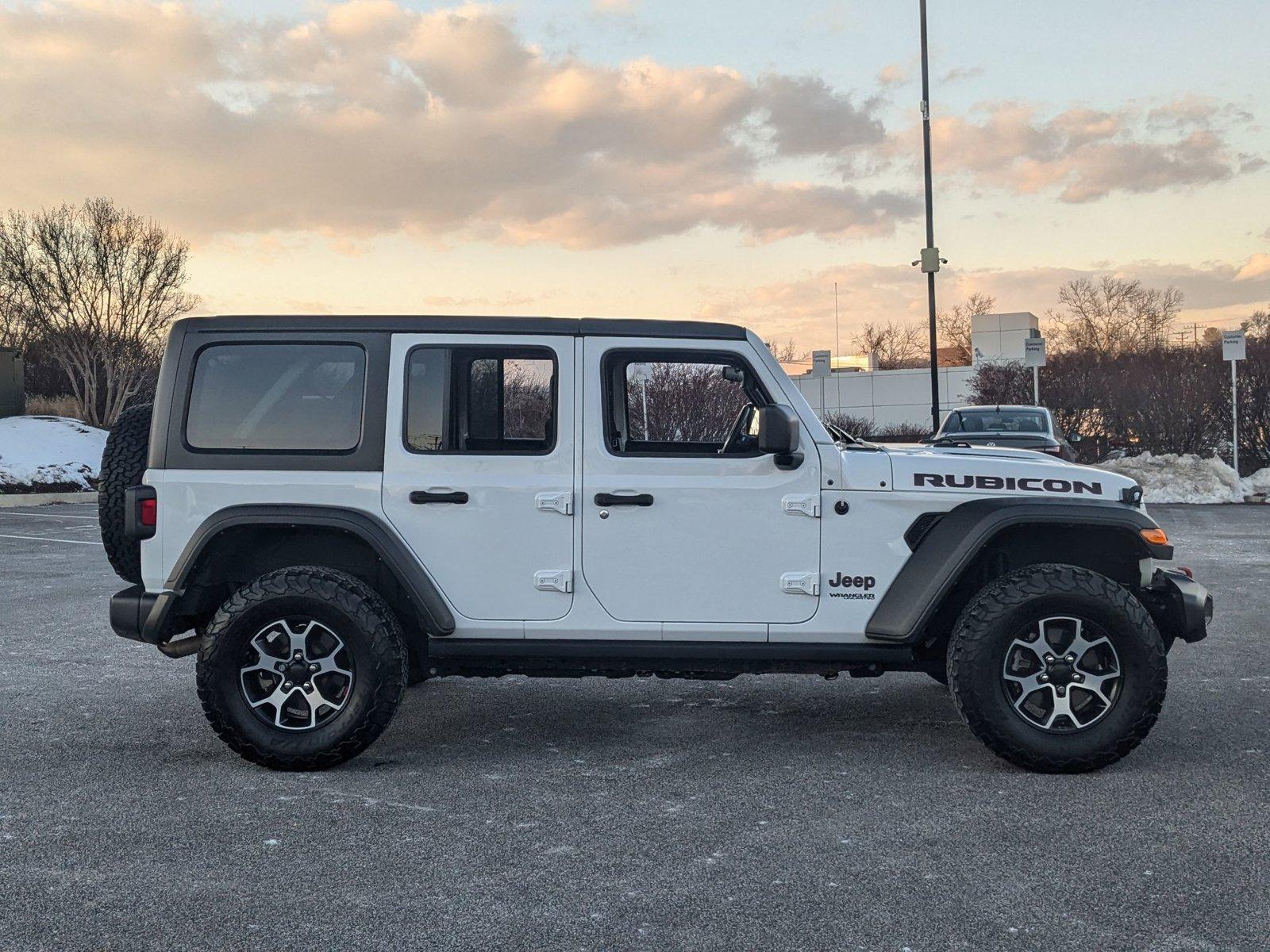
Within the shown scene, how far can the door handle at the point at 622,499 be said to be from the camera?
559cm

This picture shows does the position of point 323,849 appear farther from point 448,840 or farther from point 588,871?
point 588,871

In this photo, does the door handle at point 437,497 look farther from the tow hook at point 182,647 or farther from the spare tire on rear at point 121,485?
the spare tire on rear at point 121,485

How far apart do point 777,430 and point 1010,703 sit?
5.05 ft

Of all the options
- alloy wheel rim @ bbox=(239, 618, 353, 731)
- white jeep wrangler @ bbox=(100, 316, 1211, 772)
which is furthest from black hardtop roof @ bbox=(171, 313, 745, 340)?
alloy wheel rim @ bbox=(239, 618, 353, 731)

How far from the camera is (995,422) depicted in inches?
711

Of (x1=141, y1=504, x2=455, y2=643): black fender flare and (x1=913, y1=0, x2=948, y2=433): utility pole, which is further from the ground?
(x1=913, y1=0, x2=948, y2=433): utility pole

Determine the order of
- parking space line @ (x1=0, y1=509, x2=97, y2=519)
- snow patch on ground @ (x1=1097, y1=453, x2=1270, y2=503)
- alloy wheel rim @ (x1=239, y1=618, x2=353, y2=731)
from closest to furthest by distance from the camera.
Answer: alloy wheel rim @ (x1=239, y1=618, x2=353, y2=731) → parking space line @ (x1=0, y1=509, x2=97, y2=519) → snow patch on ground @ (x1=1097, y1=453, x2=1270, y2=503)

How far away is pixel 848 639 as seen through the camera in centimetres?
558

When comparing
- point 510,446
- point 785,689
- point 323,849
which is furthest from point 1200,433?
point 323,849

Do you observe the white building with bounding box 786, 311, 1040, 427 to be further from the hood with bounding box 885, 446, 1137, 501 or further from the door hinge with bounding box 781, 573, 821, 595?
the door hinge with bounding box 781, 573, 821, 595

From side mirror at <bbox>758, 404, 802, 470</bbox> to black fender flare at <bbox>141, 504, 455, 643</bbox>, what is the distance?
1617 mm

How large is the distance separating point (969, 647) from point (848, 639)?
1.75ft

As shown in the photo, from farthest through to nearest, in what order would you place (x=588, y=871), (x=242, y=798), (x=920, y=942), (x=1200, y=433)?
(x=1200, y=433) < (x=242, y=798) < (x=588, y=871) < (x=920, y=942)

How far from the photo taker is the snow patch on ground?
22000 mm
